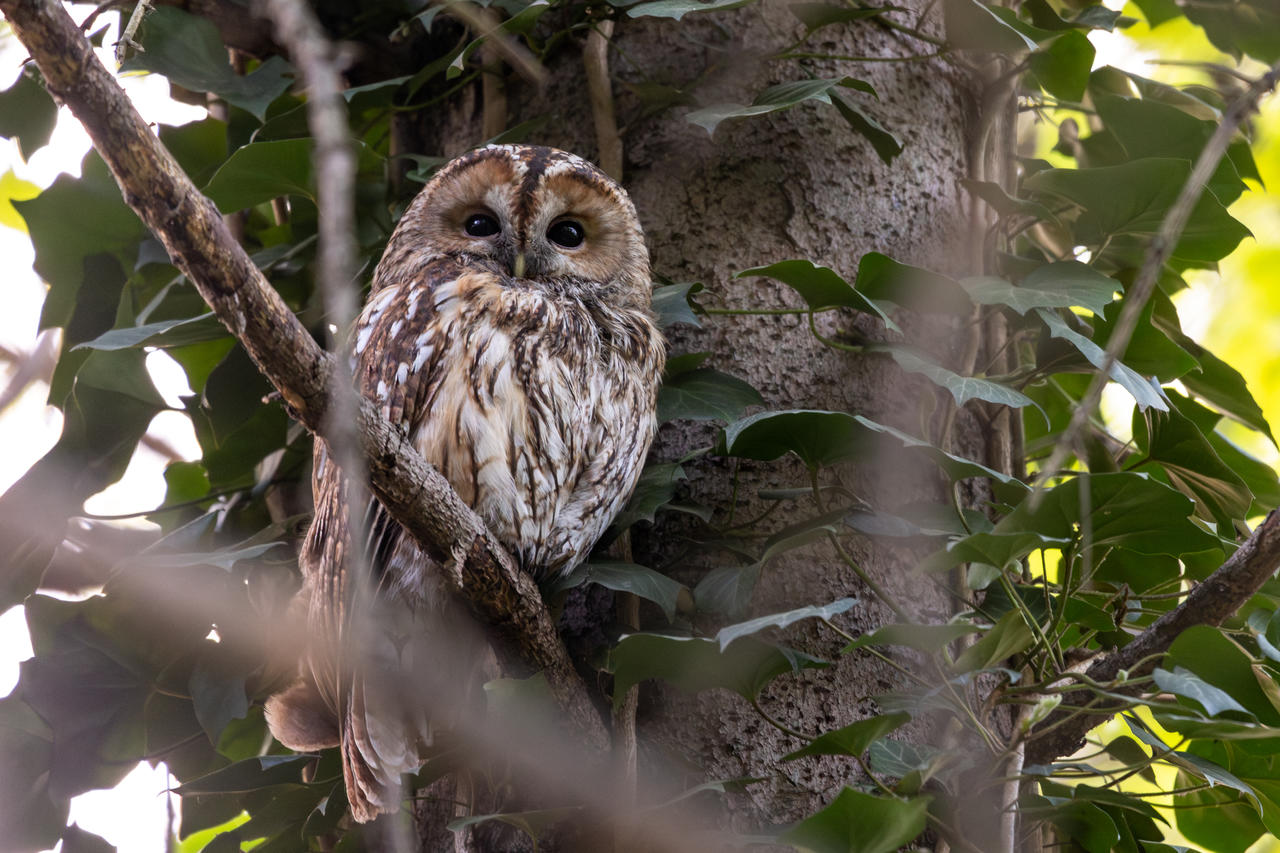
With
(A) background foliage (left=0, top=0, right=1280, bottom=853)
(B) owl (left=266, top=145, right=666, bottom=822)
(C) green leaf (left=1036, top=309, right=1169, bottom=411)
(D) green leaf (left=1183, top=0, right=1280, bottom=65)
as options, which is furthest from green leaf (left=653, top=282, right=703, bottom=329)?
(D) green leaf (left=1183, top=0, right=1280, bottom=65)

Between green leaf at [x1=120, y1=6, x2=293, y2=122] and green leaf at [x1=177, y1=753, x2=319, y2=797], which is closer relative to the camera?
green leaf at [x1=177, y1=753, x2=319, y2=797]

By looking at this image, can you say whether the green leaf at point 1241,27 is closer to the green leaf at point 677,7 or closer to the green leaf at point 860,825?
the green leaf at point 677,7

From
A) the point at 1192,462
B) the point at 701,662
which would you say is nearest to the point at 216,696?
the point at 701,662

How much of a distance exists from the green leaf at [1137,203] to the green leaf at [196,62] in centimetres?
133

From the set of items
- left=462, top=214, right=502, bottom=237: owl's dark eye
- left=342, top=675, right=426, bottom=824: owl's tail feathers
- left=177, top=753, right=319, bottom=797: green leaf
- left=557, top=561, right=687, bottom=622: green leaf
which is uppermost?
left=462, top=214, right=502, bottom=237: owl's dark eye

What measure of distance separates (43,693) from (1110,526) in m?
1.65

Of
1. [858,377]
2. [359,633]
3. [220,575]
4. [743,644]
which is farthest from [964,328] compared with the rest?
[220,575]

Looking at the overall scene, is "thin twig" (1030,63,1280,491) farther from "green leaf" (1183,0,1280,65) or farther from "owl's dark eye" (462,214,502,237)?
"green leaf" (1183,0,1280,65)

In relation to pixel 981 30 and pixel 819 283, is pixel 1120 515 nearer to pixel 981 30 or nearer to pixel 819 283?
pixel 819 283

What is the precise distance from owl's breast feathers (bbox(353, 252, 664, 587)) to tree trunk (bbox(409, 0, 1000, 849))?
116 mm

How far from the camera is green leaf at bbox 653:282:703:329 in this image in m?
1.70

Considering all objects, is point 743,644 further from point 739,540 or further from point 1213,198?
point 1213,198

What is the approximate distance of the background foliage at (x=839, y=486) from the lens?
4.40ft

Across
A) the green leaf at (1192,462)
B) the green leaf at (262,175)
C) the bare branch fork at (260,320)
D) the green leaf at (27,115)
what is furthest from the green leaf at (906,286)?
the green leaf at (27,115)
